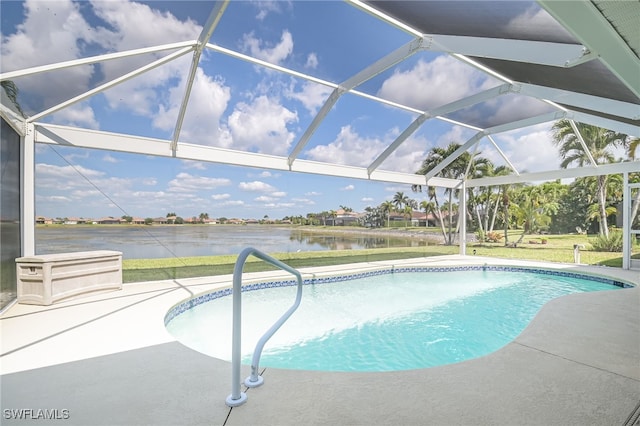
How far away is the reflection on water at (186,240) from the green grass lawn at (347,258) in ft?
0.75

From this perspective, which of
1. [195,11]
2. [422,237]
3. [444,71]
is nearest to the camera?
[195,11]

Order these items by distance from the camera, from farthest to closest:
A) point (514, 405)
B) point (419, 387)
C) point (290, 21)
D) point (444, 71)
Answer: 1. point (444, 71)
2. point (290, 21)
3. point (419, 387)
4. point (514, 405)

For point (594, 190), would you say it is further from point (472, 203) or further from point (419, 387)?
point (419, 387)

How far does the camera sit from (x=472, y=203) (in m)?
19.3

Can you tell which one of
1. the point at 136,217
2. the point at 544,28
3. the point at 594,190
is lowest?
the point at 136,217

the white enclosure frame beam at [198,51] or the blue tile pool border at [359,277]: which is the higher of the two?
the white enclosure frame beam at [198,51]

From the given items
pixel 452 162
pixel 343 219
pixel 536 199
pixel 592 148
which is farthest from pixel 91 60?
pixel 536 199

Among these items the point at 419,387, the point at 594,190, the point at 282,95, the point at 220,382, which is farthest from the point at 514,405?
the point at 594,190

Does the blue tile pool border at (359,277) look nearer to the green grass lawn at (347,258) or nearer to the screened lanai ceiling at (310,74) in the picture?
the green grass lawn at (347,258)

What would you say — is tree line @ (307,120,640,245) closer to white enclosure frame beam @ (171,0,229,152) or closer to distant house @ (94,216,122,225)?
white enclosure frame beam @ (171,0,229,152)

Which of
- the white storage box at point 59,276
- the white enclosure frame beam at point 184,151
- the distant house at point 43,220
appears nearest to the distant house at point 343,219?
the white enclosure frame beam at point 184,151

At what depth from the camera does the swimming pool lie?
15.0 ft

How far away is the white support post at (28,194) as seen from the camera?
560 centimetres

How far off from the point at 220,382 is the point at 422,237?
42.7 ft
